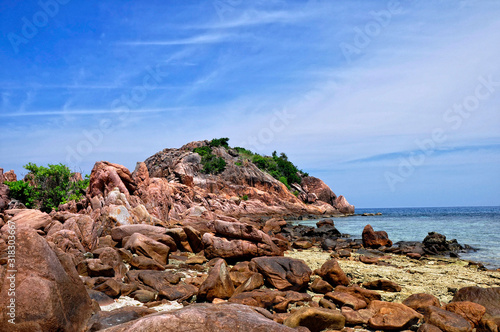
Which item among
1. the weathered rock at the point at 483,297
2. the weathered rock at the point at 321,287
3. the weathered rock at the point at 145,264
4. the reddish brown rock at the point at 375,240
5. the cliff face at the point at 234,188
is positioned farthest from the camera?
the cliff face at the point at 234,188

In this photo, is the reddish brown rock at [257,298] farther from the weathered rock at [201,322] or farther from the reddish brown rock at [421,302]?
the weathered rock at [201,322]

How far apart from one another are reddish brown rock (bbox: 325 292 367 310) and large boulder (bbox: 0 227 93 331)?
6.19 metres

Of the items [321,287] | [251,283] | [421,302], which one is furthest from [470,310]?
[251,283]

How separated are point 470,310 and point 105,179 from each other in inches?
1186

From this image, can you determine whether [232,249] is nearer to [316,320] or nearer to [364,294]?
[364,294]

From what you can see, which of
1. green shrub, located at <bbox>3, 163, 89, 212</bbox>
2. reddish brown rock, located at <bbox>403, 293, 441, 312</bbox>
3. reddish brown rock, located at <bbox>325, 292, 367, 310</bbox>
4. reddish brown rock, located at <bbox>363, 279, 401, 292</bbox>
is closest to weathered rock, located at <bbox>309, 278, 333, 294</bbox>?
reddish brown rock, located at <bbox>325, 292, 367, 310</bbox>

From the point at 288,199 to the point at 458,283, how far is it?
66858mm

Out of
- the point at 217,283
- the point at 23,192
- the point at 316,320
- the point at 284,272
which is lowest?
the point at 316,320

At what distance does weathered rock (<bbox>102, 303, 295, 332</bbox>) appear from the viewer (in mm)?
4082

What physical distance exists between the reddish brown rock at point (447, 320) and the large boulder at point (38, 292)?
294 inches

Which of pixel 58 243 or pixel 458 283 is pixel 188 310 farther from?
pixel 458 283

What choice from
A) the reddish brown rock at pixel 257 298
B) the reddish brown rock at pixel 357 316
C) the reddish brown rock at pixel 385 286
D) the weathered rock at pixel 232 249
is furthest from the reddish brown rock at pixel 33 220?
the reddish brown rock at pixel 385 286

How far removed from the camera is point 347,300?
29.1 ft

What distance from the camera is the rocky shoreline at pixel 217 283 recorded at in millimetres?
5562
